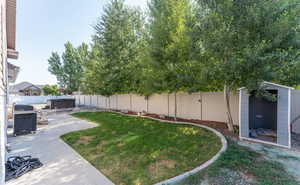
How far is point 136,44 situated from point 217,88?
724 centimetres

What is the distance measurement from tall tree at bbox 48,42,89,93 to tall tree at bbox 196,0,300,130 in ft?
76.6

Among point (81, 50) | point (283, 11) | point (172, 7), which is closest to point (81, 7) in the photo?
point (172, 7)

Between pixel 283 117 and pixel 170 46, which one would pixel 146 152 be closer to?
pixel 283 117

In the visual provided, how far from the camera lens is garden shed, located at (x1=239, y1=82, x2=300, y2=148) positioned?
352 centimetres

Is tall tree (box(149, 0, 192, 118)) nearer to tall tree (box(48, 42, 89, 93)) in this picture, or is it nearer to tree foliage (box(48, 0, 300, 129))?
tree foliage (box(48, 0, 300, 129))

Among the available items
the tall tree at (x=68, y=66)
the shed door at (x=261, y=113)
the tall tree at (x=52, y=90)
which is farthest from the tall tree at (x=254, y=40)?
the tall tree at (x=52, y=90)

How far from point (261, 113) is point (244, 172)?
3640 millimetres

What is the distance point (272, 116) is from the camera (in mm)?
4957

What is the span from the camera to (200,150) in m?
3.47

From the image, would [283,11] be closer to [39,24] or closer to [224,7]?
[224,7]

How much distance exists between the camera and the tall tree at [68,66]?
2341 centimetres

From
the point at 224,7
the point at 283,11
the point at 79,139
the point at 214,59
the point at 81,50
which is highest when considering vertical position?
the point at 81,50

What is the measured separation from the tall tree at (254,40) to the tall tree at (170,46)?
1.62 m

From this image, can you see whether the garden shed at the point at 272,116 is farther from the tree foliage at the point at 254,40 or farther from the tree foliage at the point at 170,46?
the tree foliage at the point at 170,46
